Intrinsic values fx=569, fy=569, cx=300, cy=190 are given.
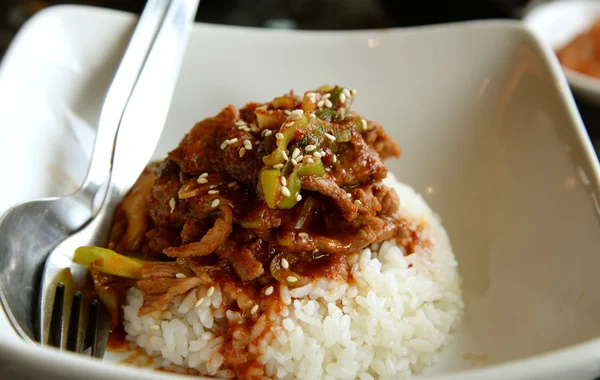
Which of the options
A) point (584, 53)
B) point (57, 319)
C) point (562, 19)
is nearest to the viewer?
point (57, 319)

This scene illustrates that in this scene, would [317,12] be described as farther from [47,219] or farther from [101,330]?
[101,330]

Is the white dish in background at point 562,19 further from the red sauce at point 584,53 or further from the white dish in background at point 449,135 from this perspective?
the white dish in background at point 449,135

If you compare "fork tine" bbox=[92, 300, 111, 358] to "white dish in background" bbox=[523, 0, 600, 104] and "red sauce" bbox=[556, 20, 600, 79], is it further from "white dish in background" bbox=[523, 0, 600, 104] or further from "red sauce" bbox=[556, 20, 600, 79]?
"white dish in background" bbox=[523, 0, 600, 104]

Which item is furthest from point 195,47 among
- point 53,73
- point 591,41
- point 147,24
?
point 591,41

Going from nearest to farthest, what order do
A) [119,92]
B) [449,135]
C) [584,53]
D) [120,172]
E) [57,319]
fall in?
[57,319]
[120,172]
[119,92]
[449,135]
[584,53]

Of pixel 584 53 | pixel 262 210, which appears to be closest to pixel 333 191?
pixel 262 210

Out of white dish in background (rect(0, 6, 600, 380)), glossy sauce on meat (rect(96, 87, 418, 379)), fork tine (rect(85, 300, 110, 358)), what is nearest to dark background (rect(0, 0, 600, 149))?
white dish in background (rect(0, 6, 600, 380))

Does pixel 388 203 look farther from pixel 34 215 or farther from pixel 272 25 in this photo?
pixel 272 25
